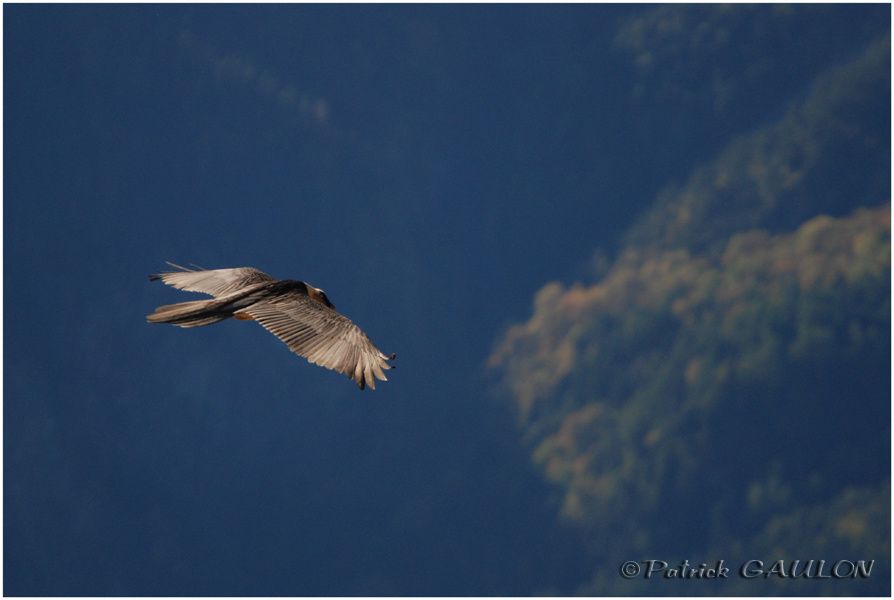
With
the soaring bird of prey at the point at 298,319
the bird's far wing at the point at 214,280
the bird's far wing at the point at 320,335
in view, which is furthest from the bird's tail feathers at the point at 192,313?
the bird's far wing at the point at 214,280

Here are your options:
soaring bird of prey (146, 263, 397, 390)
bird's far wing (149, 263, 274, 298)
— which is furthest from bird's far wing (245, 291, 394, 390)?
bird's far wing (149, 263, 274, 298)

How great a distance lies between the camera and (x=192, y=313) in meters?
27.1

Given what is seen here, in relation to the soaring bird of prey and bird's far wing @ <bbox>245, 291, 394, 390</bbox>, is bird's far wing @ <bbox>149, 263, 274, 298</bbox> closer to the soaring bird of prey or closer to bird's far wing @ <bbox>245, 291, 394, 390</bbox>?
the soaring bird of prey

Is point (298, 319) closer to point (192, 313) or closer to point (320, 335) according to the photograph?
point (320, 335)

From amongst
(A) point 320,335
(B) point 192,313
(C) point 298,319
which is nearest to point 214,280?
(C) point 298,319

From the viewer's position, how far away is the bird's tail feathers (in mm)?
26922

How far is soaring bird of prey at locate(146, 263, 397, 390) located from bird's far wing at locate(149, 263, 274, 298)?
0.17m

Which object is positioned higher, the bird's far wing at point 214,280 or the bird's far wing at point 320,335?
the bird's far wing at point 214,280

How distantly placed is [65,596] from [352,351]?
67.0 metres

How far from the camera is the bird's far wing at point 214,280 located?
3006 cm

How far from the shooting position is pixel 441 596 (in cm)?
8531

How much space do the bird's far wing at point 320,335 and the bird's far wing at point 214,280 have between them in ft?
5.24

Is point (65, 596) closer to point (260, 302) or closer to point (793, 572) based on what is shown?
point (793, 572)

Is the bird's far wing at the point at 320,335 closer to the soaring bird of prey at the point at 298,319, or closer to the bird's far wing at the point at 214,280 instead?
the soaring bird of prey at the point at 298,319
